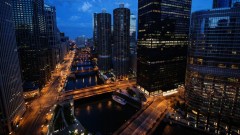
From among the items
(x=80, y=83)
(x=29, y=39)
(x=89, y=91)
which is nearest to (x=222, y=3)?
(x=89, y=91)

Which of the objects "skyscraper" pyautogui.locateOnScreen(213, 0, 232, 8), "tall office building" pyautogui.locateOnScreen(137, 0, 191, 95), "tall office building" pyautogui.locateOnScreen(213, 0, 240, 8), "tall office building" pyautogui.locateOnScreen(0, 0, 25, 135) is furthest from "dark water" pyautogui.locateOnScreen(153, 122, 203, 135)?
"skyscraper" pyautogui.locateOnScreen(213, 0, 232, 8)

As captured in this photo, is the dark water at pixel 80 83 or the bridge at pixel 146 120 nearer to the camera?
the bridge at pixel 146 120

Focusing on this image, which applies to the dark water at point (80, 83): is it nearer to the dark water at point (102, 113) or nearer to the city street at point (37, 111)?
the city street at point (37, 111)

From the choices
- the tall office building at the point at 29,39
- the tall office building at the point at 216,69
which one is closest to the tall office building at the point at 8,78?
the tall office building at the point at 29,39

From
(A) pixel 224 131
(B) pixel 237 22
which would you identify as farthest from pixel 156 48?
(A) pixel 224 131

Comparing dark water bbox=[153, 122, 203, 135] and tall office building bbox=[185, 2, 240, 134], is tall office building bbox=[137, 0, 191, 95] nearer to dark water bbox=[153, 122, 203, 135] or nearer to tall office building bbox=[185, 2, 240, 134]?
tall office building bbox=[185, 2, 240, 134]

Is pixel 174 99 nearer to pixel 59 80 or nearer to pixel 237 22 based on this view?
pixel 237 22

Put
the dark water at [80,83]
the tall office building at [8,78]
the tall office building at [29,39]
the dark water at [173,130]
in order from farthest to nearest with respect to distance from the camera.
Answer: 1. the dark water at [80,83]
2. the tall office building at [29,39]
3. the dark water at [173,130]
4. the tall office building at [8,78]
